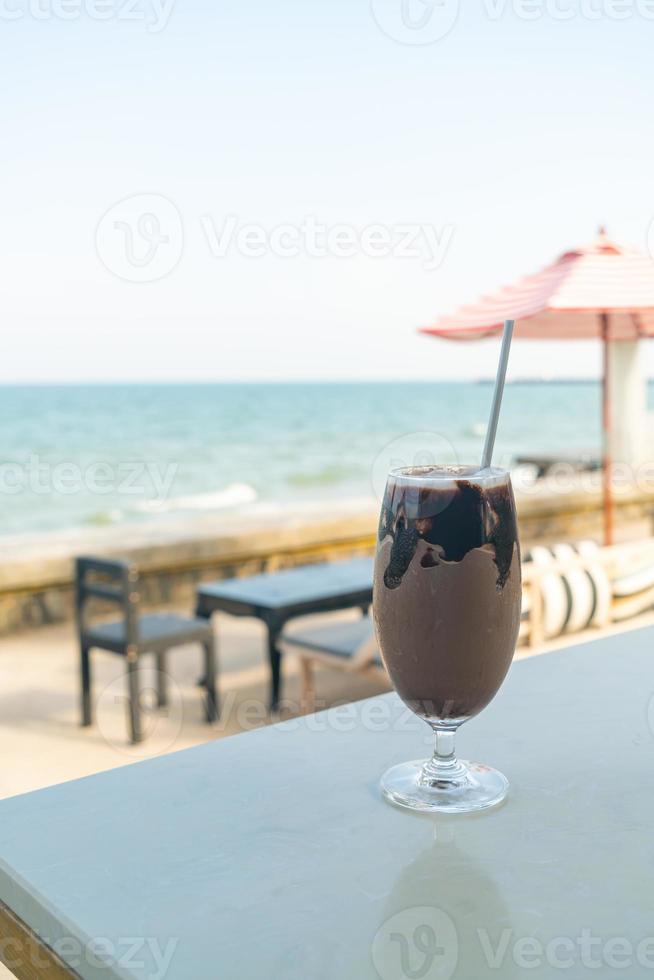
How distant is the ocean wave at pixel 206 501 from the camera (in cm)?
2448

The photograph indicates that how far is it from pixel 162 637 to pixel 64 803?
361 centimetres

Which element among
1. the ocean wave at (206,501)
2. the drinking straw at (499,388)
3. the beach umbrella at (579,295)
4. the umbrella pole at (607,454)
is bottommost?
the ocean wave at (206,501)

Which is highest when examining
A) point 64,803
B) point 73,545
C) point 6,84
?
point 6,84

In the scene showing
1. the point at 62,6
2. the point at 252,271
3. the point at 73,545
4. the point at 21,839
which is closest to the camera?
the point at 21,839

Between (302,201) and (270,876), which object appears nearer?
(270,876)

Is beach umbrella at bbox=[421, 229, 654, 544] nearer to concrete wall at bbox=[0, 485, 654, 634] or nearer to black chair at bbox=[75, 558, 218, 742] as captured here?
black chair at bbox=[75, 558, 218, 742]

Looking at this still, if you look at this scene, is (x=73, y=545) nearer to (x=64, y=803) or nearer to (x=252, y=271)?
(x=64, y=803)

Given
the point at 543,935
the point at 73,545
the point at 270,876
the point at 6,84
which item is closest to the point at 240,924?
the point at 270,876

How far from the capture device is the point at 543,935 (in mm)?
588

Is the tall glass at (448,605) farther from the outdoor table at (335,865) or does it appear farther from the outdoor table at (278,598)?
the outdoor table at (278,598)

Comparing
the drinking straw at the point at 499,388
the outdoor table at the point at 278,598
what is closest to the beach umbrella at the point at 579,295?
the outdoor table at the point at 278,598

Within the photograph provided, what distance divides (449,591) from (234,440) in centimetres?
3774

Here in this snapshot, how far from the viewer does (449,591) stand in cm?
78

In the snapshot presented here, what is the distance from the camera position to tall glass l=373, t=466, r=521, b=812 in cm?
78
